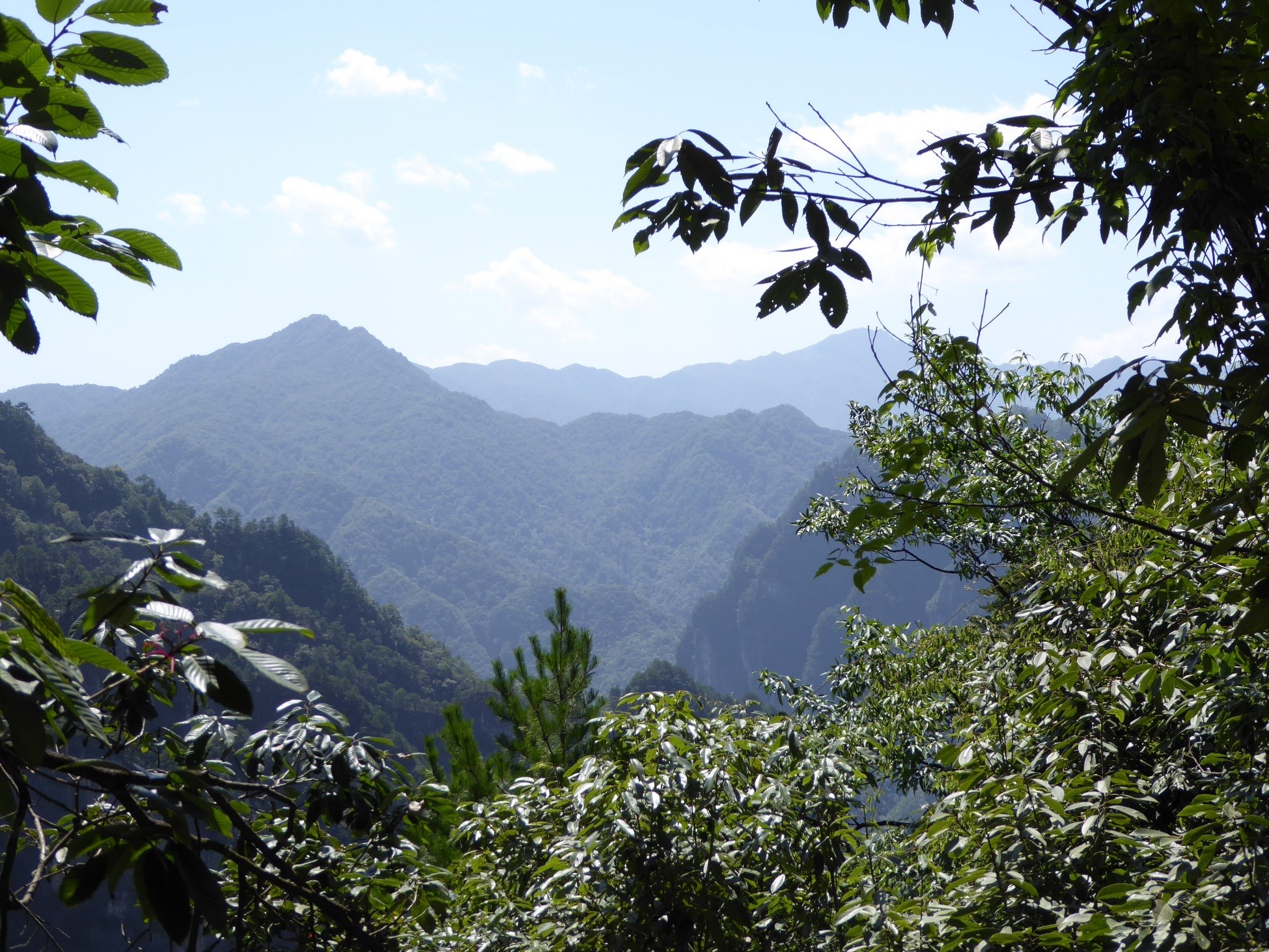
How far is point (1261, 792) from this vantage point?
1639 millimetres

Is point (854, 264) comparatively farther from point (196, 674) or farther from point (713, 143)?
point (196, 674)

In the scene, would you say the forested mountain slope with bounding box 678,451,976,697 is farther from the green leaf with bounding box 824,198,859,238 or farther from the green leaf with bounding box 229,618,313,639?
the green leaf with bounding box 229,618,313,639

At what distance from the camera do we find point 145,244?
1163 mm

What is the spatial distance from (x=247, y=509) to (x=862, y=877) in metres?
146

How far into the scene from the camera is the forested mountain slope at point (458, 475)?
129 m

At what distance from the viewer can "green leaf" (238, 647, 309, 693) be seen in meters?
0.83

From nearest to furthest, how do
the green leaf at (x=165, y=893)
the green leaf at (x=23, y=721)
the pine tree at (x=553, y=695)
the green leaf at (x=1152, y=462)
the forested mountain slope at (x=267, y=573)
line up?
1. the green leaf at (x=23, y=721)
2. the green leaf at (x=165, y=893)
3. the green leaf at (x=1152, y=462)
4. the pine tree at (x=553, y=695)
5. the forested mountain slope at (x=267, y=573)

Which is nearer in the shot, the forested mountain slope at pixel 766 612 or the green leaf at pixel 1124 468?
the green leaf at pixel 1124 468

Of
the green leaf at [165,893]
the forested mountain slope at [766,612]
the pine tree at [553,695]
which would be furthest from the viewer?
the forested mountain slope at [766,612]

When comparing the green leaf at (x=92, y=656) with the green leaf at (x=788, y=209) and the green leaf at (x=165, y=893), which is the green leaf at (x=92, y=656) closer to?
the green leaf at (x=165, y=893)

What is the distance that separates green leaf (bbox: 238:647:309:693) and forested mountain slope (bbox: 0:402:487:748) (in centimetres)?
4774

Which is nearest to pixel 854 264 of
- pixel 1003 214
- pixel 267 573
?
pixel 1003 214

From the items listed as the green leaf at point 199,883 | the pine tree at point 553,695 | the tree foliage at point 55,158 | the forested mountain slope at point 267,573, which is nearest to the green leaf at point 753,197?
the tree foliage at point 55,158

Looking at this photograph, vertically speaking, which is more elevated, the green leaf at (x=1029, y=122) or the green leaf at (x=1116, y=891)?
the green leaf at (x=1029, y=122)
